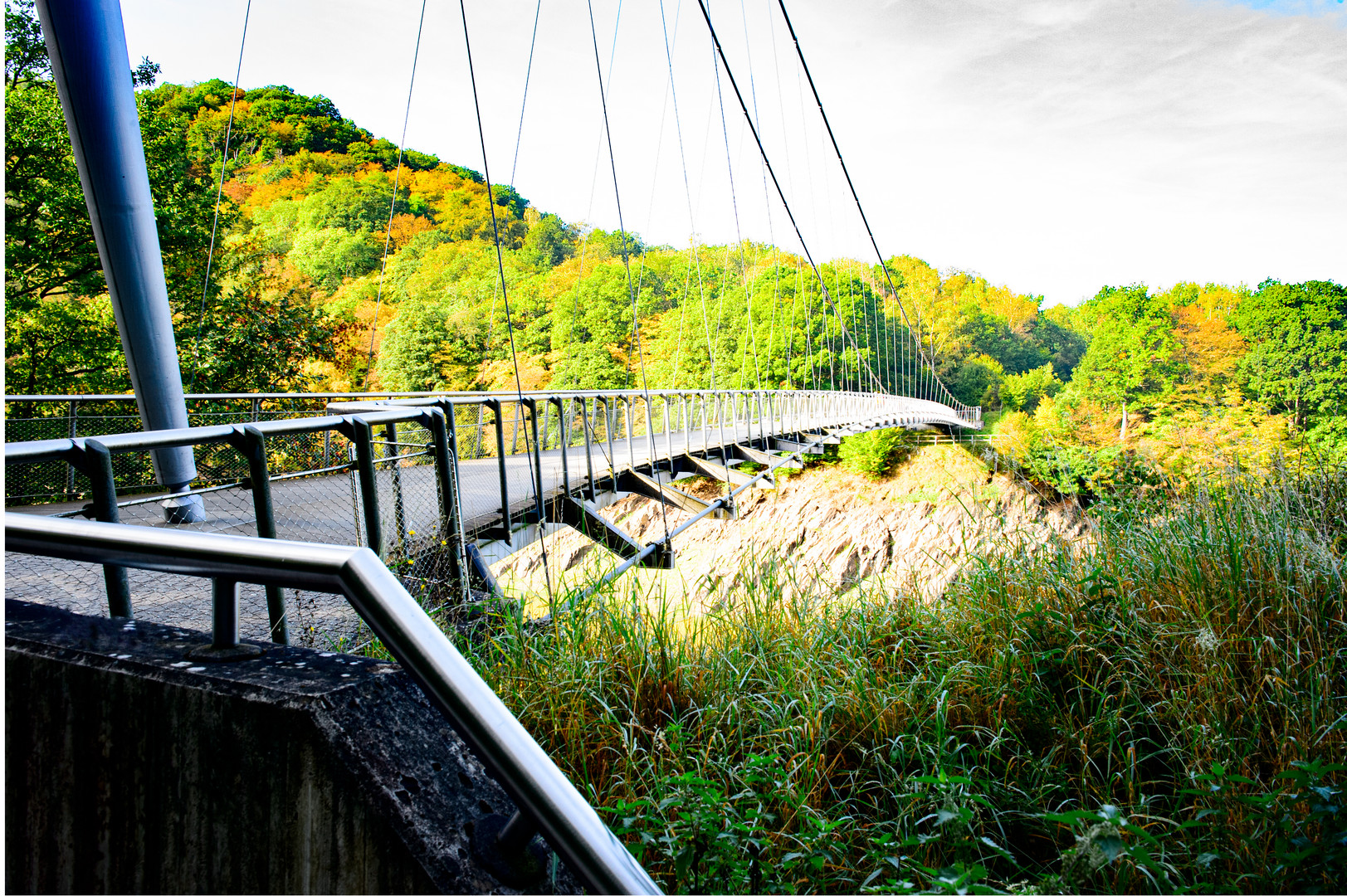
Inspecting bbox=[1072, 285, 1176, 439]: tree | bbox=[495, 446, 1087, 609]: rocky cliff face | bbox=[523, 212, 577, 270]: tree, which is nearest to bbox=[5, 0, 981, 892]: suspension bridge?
bbox=[495, 446, 1087, 609]: rocky cliff face

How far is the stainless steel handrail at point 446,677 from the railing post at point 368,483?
1744 mm

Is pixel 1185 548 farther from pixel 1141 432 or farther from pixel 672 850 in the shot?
pixel 1141 432

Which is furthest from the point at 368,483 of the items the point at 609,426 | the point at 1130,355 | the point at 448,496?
the point at 1130,355

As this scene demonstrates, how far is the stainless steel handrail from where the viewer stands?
695mm

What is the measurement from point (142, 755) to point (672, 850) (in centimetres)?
97

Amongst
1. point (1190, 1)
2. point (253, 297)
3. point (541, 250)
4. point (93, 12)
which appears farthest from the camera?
point (1190, 1)

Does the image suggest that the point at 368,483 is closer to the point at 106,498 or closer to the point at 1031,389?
the point at 106,498

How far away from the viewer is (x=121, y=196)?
133 inches

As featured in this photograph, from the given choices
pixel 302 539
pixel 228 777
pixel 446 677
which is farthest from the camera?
pixel 302 539

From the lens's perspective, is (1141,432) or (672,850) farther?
(1141,432)

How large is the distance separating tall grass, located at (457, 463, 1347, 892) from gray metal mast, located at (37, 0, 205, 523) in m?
2.23

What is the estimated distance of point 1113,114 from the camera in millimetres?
59531

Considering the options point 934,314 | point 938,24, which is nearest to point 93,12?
point 934,314

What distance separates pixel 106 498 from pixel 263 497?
1.38 feet
